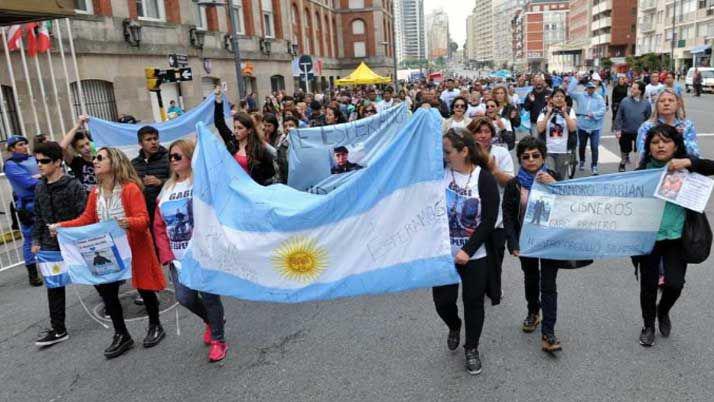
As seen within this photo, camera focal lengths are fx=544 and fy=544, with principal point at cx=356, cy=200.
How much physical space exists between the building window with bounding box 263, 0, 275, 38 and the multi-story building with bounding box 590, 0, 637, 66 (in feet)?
225

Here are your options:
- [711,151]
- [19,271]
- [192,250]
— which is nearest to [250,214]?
[192,250]

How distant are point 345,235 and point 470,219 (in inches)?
33.5

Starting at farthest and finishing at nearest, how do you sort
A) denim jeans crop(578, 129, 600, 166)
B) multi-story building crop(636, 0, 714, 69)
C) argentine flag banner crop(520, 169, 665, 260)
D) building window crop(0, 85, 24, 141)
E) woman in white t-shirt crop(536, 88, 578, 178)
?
multi-story building crop(636, 0, 714, 69)
building window crop(0, 85, 24, 141)
denim jeans crop(578, 129, 600, 166)
woman in white t-shirt crop(536, 88, 578, 178)
argentine flag banner crop(520, 169, 665, 260)

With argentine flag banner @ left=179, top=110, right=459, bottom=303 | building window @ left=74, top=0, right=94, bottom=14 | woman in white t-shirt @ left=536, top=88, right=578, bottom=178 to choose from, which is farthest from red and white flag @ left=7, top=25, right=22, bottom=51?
woman in white t-shirt @ left=536, top=88, right=578, bottom=178

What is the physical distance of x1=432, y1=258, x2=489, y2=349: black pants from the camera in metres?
3.76

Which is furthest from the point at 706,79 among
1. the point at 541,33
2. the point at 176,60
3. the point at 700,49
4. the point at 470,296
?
the point at 541,33

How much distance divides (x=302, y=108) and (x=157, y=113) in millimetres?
9168

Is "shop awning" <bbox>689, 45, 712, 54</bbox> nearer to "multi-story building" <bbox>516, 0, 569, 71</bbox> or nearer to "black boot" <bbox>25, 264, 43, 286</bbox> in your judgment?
"black boot" <bbox>25, 264, 43, 286</bbox>

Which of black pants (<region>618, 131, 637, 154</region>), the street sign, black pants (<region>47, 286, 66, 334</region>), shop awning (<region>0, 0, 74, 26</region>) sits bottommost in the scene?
black pants (<region>47, 286, 66, 334</region>)

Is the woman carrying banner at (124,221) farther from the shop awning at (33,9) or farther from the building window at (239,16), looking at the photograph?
the building window at (239,16)

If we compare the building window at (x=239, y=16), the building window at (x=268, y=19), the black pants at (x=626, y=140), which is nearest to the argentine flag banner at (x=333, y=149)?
the black pants at (x=626, y=140)

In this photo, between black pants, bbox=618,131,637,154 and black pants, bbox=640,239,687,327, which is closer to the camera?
black pants, bbox=640,239,687,327

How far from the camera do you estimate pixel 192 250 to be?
13.1ft

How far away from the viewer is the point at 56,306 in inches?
194
